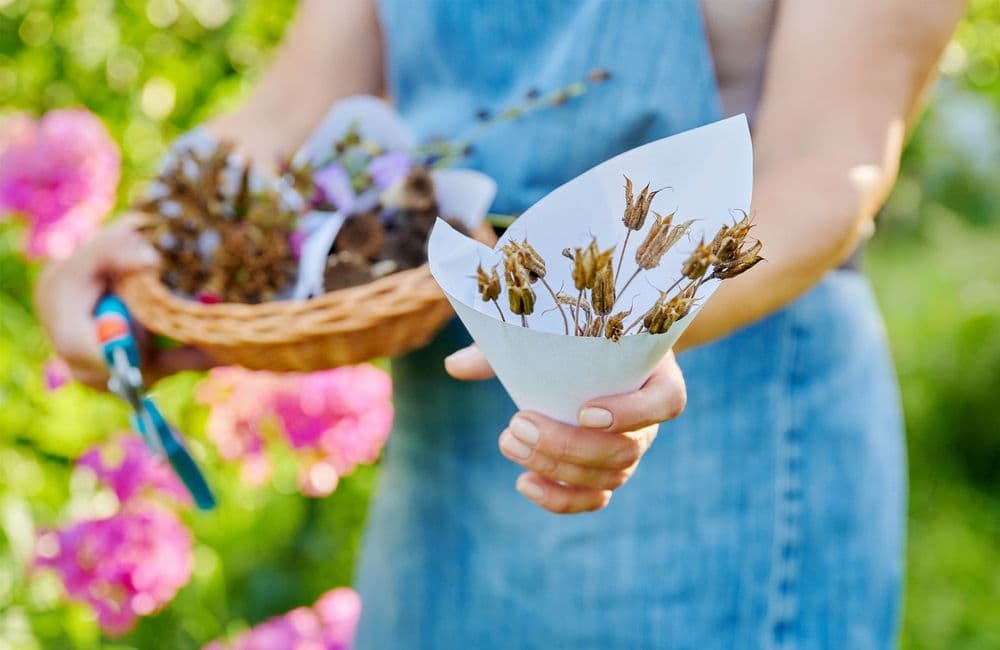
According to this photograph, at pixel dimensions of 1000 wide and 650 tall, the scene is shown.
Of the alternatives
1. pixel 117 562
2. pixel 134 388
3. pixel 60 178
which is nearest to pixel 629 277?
pixel 134 388

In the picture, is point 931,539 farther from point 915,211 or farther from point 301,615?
point 301,615

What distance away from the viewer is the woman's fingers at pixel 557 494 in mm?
634

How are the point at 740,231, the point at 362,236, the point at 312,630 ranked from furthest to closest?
1. the point at 312,630
2. the point at 362,236
3. the point at 740,231

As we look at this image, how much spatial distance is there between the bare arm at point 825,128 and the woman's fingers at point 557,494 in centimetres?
14

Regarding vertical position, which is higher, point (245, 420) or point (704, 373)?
point (704, 373)

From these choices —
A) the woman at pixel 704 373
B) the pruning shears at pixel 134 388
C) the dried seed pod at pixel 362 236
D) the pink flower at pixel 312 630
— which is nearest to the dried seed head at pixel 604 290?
the woman at pixel 704 373

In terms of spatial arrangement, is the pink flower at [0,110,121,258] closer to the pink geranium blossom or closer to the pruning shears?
the pink geranium blossom

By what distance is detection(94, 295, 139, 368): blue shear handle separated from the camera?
91cm

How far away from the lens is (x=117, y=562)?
4.54ft

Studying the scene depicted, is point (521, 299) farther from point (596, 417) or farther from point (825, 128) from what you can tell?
point (825, 128)

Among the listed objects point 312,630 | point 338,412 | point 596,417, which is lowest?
point 312,630

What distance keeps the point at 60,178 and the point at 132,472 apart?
1.42 feet

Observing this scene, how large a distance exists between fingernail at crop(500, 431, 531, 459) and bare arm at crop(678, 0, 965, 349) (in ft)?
0.56

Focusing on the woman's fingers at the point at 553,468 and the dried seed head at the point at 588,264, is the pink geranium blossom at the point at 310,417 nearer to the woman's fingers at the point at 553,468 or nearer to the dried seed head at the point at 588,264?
the woman's fingers at the point at 553,468
